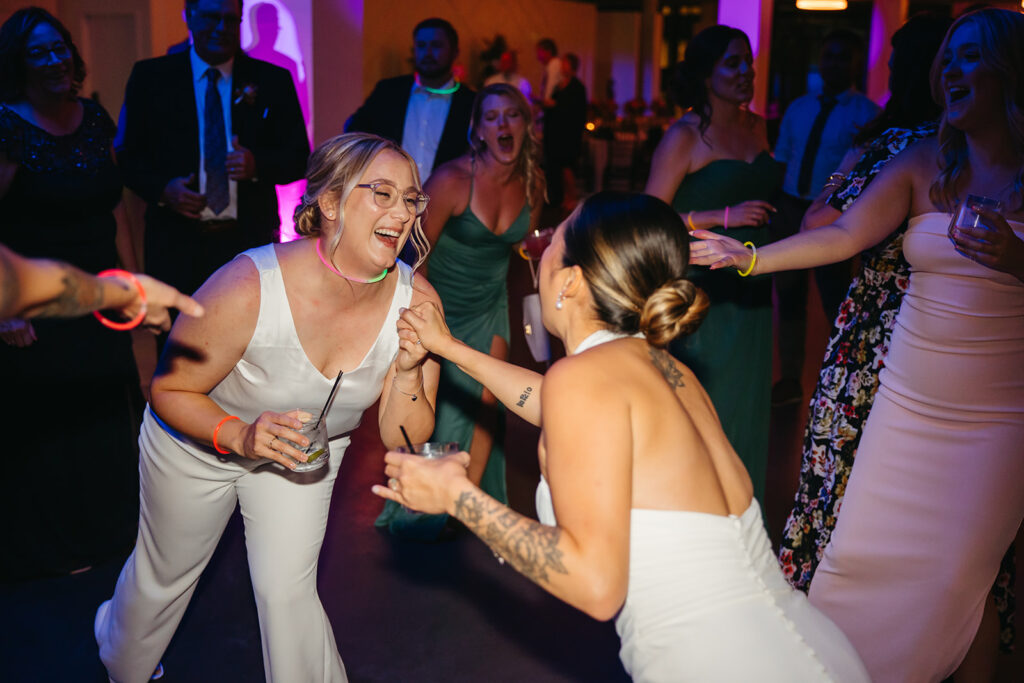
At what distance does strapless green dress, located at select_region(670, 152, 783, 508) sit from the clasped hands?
68.8 inches

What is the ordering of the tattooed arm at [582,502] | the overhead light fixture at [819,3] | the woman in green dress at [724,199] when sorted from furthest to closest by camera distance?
the overhead light fixture at [819,3] < the woman in green dress at [724,199] < the tattooed arm at [582,502]

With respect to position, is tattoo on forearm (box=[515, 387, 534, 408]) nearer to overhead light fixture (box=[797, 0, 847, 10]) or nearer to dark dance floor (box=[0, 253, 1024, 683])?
dark dance floor (box=[0, 253, 1024, 683])

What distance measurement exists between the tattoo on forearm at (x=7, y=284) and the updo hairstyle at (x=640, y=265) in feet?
2.96

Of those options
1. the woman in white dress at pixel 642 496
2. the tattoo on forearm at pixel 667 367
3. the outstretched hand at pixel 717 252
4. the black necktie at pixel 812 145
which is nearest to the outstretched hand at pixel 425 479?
the woman in white dress at pixel 642 496

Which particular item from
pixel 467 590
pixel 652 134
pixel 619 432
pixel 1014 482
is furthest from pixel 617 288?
pixel 652 134

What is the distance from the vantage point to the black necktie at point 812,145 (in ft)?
18.1

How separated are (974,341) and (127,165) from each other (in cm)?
314

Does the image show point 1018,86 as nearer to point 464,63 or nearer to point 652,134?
point 652,134

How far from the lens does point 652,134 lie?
547 inches

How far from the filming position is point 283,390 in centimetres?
221

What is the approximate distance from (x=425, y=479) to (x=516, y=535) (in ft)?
0.68

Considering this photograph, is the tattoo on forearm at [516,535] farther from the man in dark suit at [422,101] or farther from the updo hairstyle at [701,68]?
the man in dark suit at [422,101]

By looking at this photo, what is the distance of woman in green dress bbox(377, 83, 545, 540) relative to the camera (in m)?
3.46

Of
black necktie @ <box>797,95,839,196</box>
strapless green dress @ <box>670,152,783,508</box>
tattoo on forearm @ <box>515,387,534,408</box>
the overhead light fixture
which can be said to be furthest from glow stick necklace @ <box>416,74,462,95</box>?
the overhead light fixture
